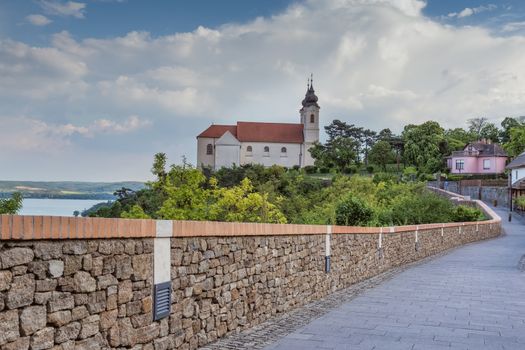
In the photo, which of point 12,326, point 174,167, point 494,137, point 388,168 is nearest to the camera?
point 12,326

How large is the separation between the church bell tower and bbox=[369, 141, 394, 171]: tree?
1275 cm

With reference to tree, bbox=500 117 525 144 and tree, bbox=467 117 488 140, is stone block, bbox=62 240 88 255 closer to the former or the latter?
tree, bbox=500 117 525 144

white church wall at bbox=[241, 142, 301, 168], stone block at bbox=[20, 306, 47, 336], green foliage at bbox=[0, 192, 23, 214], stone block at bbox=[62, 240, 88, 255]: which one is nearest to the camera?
stone block at bbox=[20, 306, 47, 336]

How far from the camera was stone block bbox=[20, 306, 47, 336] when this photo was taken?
338 cm

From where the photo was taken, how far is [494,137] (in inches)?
3841

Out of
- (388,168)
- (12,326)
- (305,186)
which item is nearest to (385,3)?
(12,326)

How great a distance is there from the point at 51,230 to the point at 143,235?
1137 mm

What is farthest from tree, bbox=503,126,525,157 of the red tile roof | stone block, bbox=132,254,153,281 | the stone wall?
stone block, bbox=132,254,153,281

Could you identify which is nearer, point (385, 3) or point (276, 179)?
point (385, 3)

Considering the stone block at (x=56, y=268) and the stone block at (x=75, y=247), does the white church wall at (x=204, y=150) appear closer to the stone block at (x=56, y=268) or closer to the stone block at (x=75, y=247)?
the stone block at (x=75, y=247)

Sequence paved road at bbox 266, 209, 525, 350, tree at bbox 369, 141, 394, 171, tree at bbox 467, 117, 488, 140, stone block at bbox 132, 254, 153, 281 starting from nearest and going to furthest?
stone block at bbox 132, 254, 153, 281 < paved road at bbox 266, 209, 525, 350 < tree at bbox 369, 141, 394, 171 < tree at bbox 467, 117, 488, 140

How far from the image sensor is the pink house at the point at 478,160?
248ft

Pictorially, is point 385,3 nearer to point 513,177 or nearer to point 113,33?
point 113,33

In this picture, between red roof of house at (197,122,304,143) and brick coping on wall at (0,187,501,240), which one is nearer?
brick coping on wall at (0,187,501,240)
